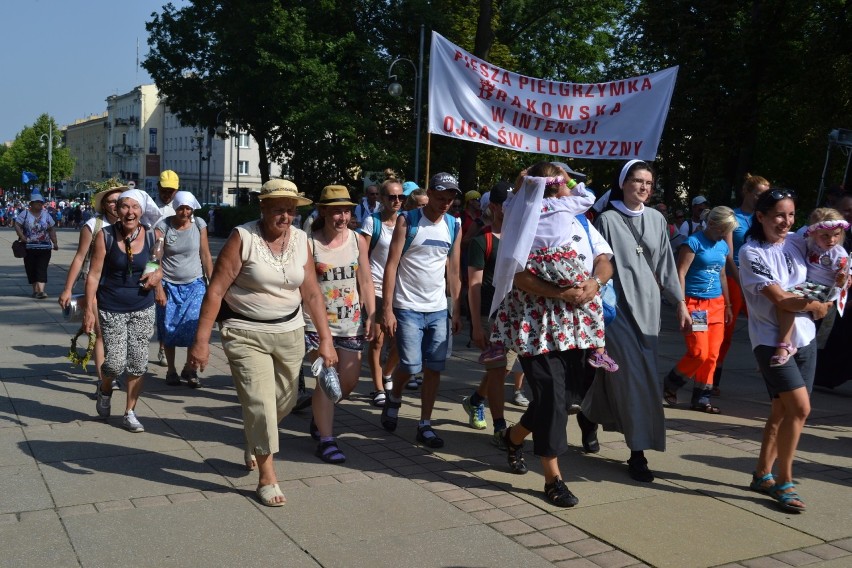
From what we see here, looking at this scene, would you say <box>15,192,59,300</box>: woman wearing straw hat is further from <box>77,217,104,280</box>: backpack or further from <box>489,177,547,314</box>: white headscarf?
<box>489,177,547,314</box>: white headscarf

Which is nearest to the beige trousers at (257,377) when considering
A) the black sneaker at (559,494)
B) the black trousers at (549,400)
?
the black trousers at (549,400)

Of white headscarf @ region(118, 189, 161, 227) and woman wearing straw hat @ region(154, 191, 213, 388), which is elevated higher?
white headscarf @ region(118, 189, 161, 227)

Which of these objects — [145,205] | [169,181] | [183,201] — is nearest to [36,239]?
[169,181]

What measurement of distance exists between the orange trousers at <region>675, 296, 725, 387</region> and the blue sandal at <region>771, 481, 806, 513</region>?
229cm

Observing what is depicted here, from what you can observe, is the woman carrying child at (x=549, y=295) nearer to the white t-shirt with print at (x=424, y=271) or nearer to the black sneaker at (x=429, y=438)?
the black sneaker at (x=429, y=438)

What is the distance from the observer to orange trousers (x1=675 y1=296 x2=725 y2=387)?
7.30 meters

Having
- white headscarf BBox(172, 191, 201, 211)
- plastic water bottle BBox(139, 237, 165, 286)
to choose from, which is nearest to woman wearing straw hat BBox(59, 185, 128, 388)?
plastic water bottle BBox(139, 237, 165, 286)

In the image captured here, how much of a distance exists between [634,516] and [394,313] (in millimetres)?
2257

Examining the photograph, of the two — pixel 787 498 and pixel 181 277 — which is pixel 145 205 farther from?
pixel 787 498

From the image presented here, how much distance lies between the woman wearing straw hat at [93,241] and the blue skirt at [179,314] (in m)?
0.81

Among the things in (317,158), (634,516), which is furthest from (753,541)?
(317,158)

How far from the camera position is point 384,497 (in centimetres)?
506

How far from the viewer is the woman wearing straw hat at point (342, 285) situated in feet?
19.9

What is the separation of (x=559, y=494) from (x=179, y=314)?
429cm
